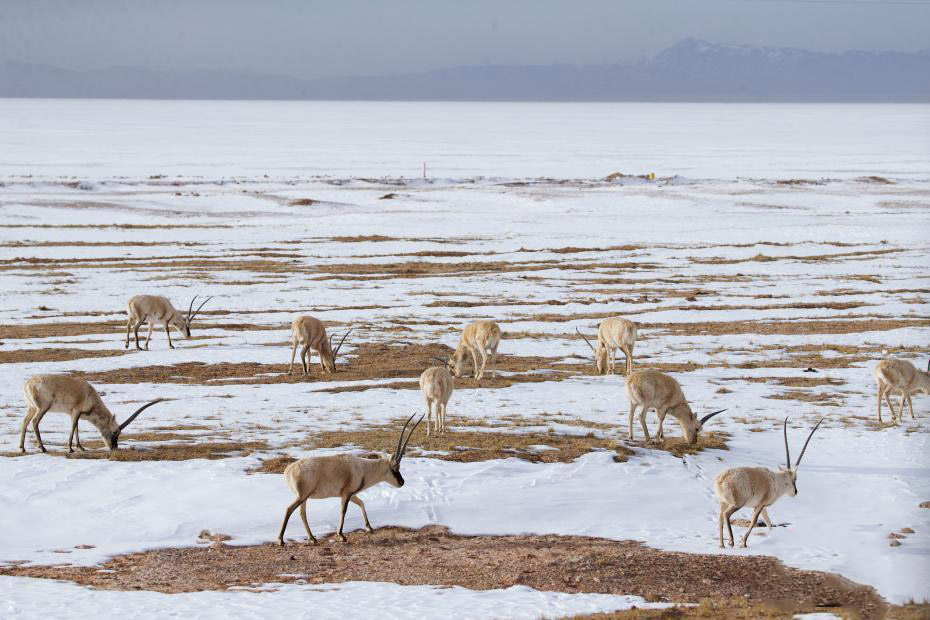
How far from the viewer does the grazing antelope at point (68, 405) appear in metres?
17.9

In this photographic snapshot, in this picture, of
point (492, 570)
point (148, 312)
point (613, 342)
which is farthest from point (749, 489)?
point (148, 312)

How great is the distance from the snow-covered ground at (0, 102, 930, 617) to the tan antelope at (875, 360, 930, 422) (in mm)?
775

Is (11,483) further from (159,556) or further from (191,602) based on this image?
(191,602)

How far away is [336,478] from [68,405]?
22.0 feet

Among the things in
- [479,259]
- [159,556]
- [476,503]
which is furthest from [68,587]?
[479,259]

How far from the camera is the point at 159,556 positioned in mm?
14086

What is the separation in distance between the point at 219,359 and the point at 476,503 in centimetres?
1438

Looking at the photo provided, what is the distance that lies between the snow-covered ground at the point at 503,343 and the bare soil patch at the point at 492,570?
482 mm

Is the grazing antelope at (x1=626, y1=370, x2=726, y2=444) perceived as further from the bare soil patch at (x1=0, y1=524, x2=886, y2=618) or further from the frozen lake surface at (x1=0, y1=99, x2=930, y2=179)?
the frozen lake surface at (x1=0, y1=99, x2=930, y2=179)

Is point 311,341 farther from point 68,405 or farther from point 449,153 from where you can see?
point 449,153

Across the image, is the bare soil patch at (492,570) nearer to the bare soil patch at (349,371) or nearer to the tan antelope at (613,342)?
the bare soil patch at (349,371)

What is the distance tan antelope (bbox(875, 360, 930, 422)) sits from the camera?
69.3ft

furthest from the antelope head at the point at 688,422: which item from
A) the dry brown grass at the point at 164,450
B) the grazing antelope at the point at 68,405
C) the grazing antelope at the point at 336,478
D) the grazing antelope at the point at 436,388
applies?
the grazing antelope at the point at 68,405

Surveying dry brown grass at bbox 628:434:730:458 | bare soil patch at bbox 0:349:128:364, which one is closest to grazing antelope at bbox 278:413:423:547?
dry brown grass at bbox 628:434:730:458
